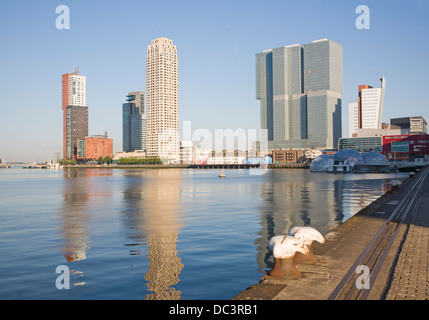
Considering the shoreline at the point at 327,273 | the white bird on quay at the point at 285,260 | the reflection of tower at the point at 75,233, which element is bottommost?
the reflection of tower at the point at 75,233

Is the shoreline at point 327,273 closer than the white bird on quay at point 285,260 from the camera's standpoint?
Yes

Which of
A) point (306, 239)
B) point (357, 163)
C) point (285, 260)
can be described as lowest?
point (357, 163)

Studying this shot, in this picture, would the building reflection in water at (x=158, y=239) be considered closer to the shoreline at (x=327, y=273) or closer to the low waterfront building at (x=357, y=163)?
the shoreline at (x=327, y=273)

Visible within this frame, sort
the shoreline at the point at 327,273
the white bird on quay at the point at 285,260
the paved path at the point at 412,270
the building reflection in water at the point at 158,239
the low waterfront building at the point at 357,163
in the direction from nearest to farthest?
the paved path at the point at 412,270 < the shoreline at the point at 327,273 < the white bird on quay at the point at 285,260 < the building reflection in water at the point at 158,239 < the low waterfront building at the point at 357,163

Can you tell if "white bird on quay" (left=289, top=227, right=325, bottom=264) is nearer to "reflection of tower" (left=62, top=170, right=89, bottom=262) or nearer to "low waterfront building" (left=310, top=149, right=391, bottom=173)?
"reflection of tower" (left=62, top=170, right=89, bottom=262)

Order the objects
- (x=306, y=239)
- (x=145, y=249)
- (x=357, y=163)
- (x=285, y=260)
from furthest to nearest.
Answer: (x=357, y=163), (x=145, y=249), (x=306, y=239), (x=285, y=260)

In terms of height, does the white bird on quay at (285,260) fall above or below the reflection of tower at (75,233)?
above

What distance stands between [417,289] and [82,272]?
40.4 feet

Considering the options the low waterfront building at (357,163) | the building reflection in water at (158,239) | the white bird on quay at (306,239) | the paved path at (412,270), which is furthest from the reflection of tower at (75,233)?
the low waterfront building at (357,163)

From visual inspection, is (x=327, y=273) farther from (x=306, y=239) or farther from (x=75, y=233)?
(x=75, y=233)

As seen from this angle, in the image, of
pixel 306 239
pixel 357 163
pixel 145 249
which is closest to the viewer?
pixel 306 239

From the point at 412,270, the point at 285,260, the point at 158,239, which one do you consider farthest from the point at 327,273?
the point at 158,239
